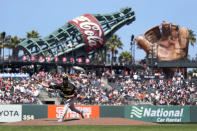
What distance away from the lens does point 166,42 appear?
62.2 meters

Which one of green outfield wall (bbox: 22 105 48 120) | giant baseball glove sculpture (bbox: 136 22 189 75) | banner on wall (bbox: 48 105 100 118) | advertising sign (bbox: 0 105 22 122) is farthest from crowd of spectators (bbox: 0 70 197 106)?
giant baseball glove sculpture (bbox: 136 22 189 75)

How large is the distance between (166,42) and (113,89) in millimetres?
24192

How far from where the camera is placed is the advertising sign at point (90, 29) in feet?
170

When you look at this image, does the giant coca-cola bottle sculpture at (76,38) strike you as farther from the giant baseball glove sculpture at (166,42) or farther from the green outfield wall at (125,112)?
the green outfield wall at (125,112)

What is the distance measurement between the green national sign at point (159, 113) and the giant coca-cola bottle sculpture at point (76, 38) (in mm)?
19867

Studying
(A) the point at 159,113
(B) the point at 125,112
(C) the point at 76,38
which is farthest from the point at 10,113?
(C) the point at 76,38

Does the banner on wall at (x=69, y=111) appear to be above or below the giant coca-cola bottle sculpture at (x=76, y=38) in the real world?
below

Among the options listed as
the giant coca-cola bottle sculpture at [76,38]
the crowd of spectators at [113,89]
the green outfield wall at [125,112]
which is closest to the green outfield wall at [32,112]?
the green outfield wall at [125,112]

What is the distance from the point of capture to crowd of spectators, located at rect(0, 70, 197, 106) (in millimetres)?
35312

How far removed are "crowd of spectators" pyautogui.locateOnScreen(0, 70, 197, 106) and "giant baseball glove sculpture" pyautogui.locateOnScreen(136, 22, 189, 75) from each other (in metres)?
15.7

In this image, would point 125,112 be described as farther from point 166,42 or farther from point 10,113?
point 166,42

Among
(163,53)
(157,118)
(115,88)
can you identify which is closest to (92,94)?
(115,88)

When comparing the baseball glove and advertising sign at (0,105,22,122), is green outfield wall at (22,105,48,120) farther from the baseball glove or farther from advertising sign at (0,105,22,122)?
the baseball glove

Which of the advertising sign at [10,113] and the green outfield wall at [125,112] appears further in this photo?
the green outfield wall at [125,112]
